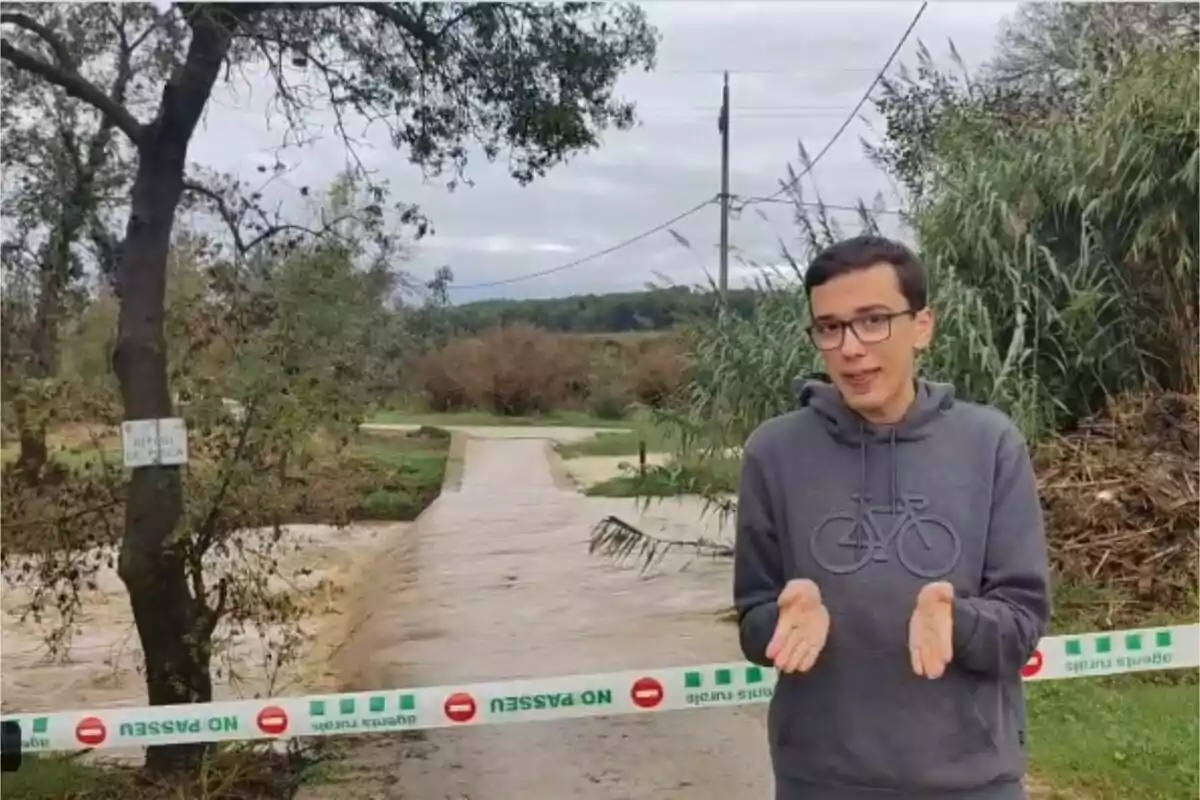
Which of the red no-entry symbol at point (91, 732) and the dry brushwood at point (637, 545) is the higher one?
the dry brushwood at point (637, 545)

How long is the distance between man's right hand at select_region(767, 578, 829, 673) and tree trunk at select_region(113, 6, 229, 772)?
64.2 inches

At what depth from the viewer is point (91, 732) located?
250 cm

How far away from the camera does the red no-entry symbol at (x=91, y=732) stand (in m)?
2.49

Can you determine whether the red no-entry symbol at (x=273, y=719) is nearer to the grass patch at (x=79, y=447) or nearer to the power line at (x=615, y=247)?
the grass patch at (x=79, y=447)

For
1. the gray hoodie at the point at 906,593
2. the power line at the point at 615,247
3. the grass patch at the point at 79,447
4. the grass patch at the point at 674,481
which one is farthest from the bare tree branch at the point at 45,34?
the gray hoodie at the point at 906,593

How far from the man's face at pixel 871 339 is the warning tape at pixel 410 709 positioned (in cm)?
132

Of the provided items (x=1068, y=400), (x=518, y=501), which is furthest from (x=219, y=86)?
(x=1068, y=400)

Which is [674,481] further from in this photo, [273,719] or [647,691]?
[273,719]

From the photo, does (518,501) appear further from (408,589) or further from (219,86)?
(219,86)

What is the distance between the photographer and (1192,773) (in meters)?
2.91

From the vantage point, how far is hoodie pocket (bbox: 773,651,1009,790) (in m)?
Answer: 1.29

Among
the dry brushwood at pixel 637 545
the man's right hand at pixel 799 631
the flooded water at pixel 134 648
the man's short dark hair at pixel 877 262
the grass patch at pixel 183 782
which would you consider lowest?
the grass patch at pixel 183 782

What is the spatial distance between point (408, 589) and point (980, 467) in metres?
1.59

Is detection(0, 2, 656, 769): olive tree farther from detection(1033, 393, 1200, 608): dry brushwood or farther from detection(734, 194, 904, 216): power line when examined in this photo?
detection(1033, 393, 1200, 608): dry brushwood
